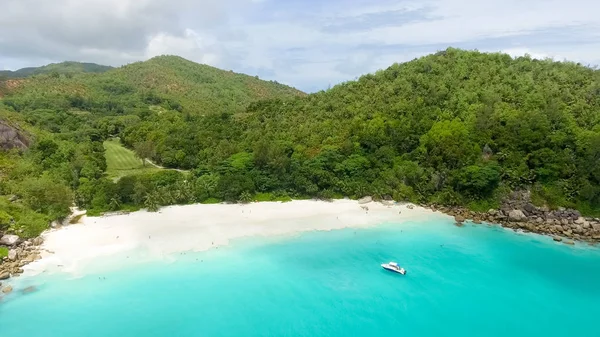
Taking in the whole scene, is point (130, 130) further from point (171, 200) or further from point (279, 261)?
point (279, 261)

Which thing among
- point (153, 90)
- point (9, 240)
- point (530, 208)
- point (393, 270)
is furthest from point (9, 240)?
point (153, 90)

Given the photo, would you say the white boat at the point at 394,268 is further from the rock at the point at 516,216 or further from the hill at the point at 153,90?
the hill at the point at 153,90

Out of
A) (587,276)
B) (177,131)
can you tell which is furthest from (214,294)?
(177,131)

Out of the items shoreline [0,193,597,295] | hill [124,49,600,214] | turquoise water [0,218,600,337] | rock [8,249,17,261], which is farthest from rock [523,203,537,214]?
rock [8,249,17,261]

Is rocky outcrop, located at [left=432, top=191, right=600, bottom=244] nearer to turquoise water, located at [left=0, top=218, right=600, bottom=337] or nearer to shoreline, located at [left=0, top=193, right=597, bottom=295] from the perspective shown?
shoreline, located at [left=0, top=193, right=597, bottom=295]

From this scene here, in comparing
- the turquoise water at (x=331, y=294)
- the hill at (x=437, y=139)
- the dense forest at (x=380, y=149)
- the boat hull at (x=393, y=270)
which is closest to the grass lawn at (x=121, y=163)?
the dense forest at (x=380, y=149)

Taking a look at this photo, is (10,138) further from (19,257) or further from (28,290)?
(28,290)
